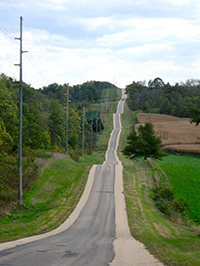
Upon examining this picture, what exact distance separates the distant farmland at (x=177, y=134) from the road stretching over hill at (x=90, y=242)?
120 feet

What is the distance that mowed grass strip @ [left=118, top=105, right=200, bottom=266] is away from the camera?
10372mm

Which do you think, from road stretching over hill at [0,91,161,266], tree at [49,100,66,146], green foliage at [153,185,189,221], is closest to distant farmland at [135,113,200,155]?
tree at [49,100,66,146]

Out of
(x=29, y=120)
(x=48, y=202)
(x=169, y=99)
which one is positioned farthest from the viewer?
(x=169, y=99)

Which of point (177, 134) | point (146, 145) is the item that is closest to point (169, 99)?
point (177, 134)

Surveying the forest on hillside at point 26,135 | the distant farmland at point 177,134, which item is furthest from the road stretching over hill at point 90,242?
the distant farmland at point 177,134

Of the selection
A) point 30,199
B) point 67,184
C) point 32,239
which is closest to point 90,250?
point 32,239

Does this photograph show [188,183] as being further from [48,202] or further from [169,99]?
[169,99]

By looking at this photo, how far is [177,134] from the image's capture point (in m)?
79.4

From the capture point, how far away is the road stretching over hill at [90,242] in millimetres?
9391

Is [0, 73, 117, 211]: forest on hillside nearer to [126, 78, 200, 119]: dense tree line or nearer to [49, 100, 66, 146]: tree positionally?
[49, 100, 66, 146]: tree

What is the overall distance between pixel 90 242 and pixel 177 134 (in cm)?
6993

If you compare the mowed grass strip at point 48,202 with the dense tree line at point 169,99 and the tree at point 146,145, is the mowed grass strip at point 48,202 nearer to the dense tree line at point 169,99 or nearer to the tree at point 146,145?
the tree at point 146,145

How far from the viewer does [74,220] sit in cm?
1991

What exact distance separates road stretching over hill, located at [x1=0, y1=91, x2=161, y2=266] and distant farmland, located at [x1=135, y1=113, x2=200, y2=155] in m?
36.6
